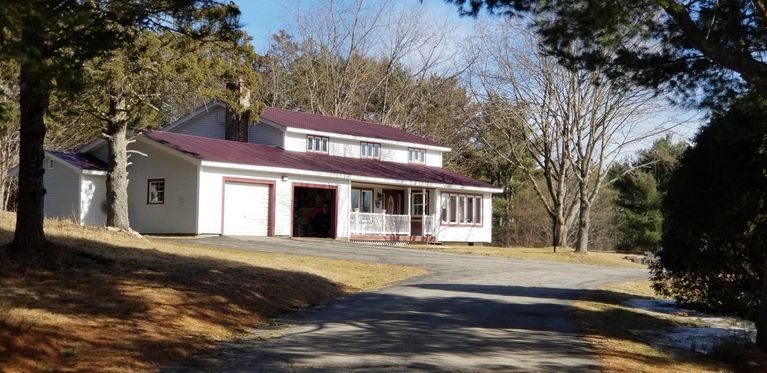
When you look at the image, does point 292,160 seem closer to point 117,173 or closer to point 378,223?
point 378,223

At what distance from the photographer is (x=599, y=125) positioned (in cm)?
3838

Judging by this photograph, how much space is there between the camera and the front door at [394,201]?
130ft

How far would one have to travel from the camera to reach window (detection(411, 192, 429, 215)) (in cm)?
3978

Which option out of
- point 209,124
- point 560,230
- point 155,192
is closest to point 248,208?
point 155,192

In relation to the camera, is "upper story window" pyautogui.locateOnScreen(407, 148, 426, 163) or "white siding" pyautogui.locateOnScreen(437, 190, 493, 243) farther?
"upper story window" pyautogui.locateOnScreen(407, 148, 426, 163)

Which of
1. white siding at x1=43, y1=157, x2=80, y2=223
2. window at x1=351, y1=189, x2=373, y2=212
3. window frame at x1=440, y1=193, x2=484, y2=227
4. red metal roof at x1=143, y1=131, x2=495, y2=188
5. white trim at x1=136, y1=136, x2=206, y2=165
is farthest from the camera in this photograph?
window frame at x1=440, y1=193, x2=484, y2=227

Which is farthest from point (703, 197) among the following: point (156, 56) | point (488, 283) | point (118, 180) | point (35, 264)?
point (118, 180)

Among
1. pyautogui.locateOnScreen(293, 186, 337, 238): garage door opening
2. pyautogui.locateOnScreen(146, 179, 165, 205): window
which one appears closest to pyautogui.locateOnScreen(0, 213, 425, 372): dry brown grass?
pyautogui.locateOnScreen(146, 179, 165, 205): window

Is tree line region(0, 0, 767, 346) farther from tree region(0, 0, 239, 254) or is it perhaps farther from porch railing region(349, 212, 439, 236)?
porch railing region(349, 212, 439, 236)

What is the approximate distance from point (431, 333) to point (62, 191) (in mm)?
25952

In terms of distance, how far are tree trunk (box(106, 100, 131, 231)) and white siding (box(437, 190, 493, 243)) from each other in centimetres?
1779

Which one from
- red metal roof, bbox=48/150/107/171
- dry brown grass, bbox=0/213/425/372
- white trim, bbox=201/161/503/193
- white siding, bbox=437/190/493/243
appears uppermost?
red metal roof, bbox=48/150/107/171

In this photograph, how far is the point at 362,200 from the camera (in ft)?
125

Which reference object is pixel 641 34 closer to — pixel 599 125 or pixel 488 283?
pixel 488 283
